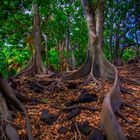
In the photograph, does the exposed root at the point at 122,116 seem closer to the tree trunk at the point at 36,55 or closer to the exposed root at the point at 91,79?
the exposed root at the point at 91,79

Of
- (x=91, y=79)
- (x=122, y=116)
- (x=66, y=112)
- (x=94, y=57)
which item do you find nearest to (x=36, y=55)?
(x=94, y=57)

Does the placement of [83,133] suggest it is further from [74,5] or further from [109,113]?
[74,5]

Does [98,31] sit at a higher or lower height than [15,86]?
higher

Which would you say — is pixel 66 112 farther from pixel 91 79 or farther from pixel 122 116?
pixel 91 79

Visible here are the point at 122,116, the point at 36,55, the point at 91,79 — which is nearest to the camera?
the point at 122,116

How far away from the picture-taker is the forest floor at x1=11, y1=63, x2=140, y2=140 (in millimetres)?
6164

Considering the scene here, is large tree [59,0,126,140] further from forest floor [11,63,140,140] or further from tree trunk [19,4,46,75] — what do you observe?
tree trunk [19,4,46,75]

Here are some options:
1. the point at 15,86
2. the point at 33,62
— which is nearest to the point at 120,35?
the point at 33,62

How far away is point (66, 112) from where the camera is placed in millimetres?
7062

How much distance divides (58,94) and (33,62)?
496 cm

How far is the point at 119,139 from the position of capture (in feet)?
17.3

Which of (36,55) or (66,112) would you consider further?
(36,55)

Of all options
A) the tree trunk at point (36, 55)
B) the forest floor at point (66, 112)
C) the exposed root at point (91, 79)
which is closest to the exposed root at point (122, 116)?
the forest floor at point (66, 112)

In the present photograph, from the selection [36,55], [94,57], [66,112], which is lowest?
[66,112]
